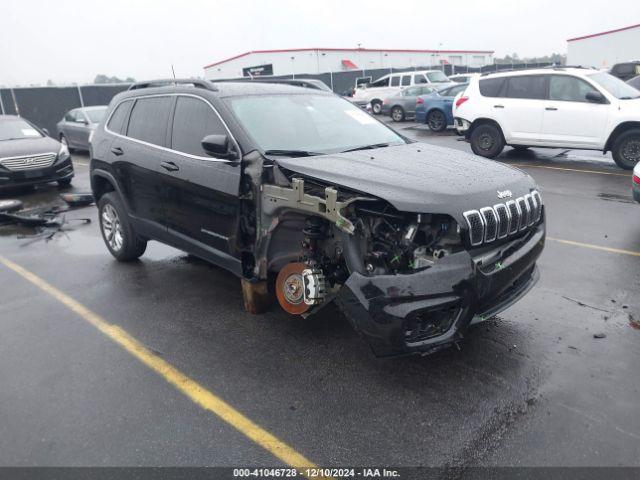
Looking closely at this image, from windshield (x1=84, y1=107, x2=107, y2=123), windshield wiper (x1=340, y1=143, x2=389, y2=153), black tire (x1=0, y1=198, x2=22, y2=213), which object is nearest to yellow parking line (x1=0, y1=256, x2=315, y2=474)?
windshield wiper (x1=340, y1=143, x2=389, y2=153)

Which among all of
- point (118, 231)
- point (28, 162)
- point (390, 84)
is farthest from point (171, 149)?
point (390, 84)

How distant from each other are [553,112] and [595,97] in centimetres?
79

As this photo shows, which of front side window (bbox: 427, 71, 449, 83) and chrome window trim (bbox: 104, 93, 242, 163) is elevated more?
chrome window trim (bbox: 104, 93, 242, 163)

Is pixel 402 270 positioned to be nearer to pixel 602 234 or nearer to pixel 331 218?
pixel 331 218

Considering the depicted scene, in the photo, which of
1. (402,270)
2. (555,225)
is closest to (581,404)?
(402,270)

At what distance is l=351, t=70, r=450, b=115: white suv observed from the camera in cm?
2316

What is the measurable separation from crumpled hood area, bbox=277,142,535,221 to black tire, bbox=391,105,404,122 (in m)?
16.9

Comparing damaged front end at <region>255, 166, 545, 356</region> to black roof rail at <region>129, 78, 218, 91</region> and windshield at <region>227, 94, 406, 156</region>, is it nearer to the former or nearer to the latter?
windshield at <region>227, 94, 406, 156</region>

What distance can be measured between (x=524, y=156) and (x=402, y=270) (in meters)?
9.69

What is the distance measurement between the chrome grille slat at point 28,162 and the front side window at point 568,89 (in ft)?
33.6

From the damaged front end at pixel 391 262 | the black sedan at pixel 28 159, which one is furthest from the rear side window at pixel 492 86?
the black sedan at pixel 28 159

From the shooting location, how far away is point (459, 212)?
3059mm

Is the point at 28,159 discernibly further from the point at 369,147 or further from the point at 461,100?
the point at 461,100

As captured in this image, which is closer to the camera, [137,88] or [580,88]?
[137,88]
